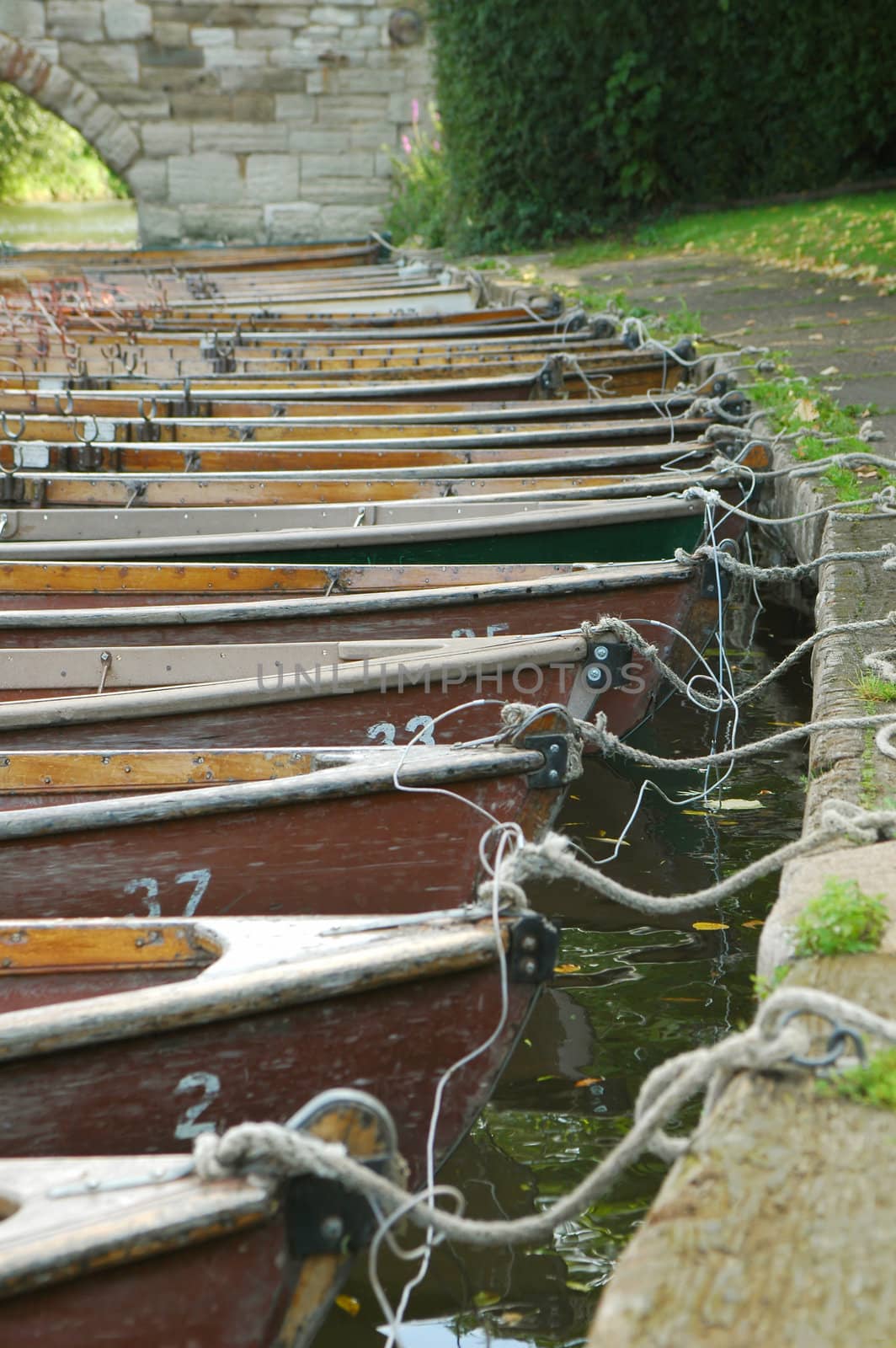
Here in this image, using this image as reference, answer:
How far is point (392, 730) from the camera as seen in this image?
3.73 meters

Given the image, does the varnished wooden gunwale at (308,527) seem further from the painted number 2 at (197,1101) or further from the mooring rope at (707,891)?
the painted number 2 at (197,1101)

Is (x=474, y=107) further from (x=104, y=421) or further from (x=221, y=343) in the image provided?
(x=104, y=421)

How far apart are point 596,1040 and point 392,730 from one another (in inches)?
Result: 36.7

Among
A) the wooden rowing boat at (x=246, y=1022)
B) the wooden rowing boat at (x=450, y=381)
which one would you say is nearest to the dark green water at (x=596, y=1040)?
the wooden rowing boat at (x=246, y=1022)

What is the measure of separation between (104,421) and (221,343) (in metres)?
2.46

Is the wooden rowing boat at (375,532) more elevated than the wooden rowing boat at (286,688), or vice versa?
the wooden rowing boat at (375,532)

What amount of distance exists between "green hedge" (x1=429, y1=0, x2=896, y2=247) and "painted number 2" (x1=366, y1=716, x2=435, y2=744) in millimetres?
10756

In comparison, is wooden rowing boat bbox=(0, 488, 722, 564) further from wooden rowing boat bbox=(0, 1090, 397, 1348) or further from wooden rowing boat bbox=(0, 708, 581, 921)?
wooden rowing boat bbox=(0, 1090, 397, 1348)

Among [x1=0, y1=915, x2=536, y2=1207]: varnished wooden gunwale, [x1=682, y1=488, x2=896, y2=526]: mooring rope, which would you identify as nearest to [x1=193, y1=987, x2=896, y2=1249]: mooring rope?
[x1=0, y1=915, x2=536, y2=1207]: varnished wooden gunwale

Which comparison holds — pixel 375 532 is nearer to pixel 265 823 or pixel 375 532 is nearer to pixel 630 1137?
pixel 265 823

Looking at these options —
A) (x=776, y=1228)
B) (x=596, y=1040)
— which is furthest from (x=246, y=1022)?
(x=596, y=1040)

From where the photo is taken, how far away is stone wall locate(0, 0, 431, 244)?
16.1m

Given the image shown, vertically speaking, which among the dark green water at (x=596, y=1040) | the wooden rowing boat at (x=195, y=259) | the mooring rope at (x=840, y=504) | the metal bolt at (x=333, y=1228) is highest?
the wooden rowing boat at (x=195, y=259)

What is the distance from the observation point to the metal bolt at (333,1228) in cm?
185
